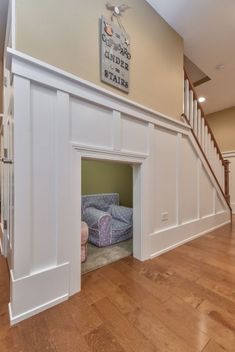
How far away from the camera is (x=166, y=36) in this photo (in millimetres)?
2572

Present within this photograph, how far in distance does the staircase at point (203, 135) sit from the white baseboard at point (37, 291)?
261 centimetres

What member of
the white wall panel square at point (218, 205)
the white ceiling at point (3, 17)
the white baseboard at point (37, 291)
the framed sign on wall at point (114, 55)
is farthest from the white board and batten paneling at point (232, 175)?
the white ceiling at point (3, 17)

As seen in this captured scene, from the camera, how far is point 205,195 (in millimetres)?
3283

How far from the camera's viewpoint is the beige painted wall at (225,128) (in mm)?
5191

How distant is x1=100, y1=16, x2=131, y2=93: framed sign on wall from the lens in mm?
1869

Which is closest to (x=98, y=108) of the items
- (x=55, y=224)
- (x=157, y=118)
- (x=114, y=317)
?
(x=157, y=118)

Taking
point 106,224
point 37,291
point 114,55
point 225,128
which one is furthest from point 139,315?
point 225,128

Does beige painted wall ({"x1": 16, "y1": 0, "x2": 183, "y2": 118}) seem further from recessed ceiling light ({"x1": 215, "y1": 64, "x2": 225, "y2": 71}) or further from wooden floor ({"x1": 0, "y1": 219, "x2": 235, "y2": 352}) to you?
wooden floor ({"x1": 0, "y1": 219, "x2": 235, "y2": 352})

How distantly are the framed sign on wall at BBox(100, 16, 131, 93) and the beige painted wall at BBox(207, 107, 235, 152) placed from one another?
435 cm

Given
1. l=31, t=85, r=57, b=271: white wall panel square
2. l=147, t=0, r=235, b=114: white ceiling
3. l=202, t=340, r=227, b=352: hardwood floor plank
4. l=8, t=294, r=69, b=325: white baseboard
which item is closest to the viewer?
l=202, t=340, r=227, b=352: hardwood floor plank

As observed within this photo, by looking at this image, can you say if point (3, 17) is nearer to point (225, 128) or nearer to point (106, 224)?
point (106, 224)

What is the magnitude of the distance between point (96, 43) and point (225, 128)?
190 inches

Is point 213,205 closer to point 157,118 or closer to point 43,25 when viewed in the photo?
point 157,118

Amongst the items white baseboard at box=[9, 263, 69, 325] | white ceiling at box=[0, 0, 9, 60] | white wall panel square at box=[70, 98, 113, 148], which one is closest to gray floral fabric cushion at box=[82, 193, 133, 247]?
white baseboard at box=[9, 263, 69, 325]
